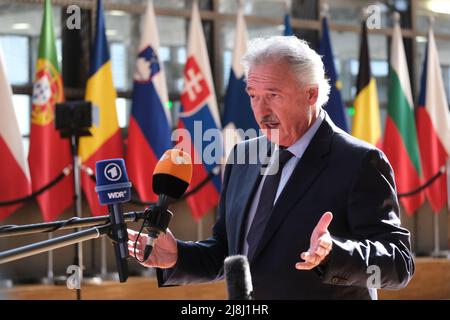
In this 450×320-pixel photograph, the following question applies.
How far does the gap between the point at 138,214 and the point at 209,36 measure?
6.20m

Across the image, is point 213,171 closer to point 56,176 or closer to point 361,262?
point 56,176

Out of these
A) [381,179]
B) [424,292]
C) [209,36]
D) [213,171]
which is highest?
[381,179]

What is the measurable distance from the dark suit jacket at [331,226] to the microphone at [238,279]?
66 cm

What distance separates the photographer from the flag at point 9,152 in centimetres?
607

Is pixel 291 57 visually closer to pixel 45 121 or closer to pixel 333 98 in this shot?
pixel 45 121

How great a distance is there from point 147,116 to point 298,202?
482cm

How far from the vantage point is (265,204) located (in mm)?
2150

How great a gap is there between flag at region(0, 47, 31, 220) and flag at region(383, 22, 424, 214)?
3.71 metres

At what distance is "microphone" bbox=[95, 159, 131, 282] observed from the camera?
64.0 inches

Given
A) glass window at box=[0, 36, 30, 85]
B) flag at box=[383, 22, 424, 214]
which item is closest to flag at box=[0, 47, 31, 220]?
glass window at box=[0, 36, 30, 85]

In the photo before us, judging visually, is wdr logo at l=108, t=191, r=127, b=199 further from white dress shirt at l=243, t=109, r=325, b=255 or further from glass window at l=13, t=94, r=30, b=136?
glass window at l=13, t=94, r=30, b=136

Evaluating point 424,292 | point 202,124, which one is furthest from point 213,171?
point 424,292

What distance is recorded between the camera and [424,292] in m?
8.08

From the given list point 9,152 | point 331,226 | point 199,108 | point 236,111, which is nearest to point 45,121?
point 9,152
